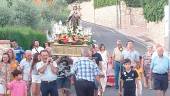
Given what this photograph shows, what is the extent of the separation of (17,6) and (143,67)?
10.5 m

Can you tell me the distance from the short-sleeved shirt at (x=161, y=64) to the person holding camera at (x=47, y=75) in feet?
12.9

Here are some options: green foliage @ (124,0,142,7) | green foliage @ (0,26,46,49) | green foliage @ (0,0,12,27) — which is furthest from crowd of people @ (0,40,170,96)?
green foliage @ (124,0,142,7)

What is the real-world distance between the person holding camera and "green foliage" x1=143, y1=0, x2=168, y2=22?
31.0 metres

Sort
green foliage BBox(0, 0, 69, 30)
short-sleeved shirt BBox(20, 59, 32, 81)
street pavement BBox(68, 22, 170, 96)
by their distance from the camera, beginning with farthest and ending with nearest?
street pavement BBox(68, 22, 170, 96)
green foliage BBox(0, 0, 69, 30)
short-sleeved shirt BBox(20, 59, 32, 81)

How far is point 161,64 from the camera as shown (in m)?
18.0

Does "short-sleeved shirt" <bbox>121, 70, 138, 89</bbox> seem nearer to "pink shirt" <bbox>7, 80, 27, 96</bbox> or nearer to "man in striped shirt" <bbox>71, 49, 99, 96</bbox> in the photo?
"man in striped shirt" <bbox>71, 49, 99, 96</bbox>

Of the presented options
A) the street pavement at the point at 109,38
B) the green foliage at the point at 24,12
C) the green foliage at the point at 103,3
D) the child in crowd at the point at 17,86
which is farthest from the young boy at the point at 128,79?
the green foliage at the point at 103,3

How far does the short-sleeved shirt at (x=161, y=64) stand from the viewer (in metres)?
18.0

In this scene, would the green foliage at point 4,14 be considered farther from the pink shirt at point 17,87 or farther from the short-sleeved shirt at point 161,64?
the pink shirt at point 17,87

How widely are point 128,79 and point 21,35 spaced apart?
10.9 metres

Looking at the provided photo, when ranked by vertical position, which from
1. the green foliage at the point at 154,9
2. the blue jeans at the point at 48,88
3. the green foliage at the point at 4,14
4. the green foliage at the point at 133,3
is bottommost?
the blue jeans at the point at 48,88

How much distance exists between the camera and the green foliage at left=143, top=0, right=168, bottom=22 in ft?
153

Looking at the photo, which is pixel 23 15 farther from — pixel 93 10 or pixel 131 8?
pixel 93 10

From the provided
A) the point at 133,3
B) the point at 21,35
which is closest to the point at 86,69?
the point at 21,35
